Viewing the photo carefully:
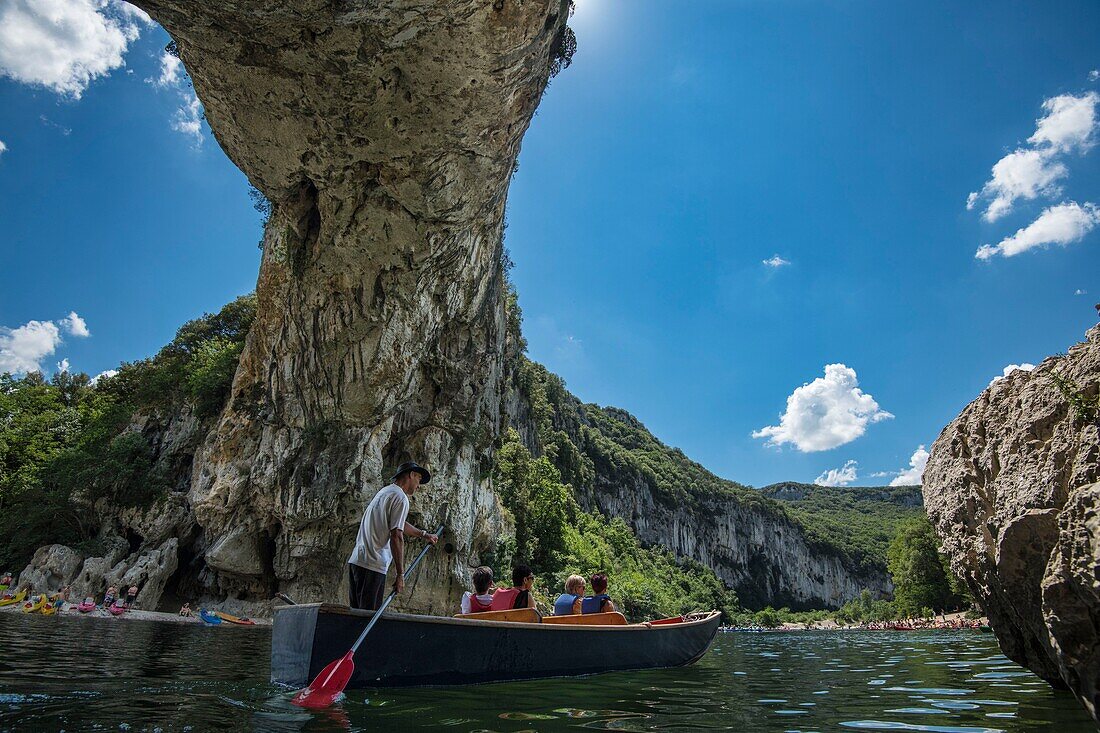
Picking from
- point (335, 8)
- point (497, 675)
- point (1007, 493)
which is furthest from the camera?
point (335, 8)

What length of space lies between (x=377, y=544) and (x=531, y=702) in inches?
72.3

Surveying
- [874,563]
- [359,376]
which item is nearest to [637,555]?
[359,376]

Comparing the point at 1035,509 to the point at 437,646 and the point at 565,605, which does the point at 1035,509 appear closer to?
the point at 437,646

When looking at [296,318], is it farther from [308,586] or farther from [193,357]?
[193,357]

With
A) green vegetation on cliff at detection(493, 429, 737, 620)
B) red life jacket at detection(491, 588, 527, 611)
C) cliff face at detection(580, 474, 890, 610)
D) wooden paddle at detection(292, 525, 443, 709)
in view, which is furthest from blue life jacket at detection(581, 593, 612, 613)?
cliff face at detection(580, 474, 890, 610)

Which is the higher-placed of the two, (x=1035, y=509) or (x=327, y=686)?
(x=1035, y=509)

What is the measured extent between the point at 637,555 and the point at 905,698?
63922mm

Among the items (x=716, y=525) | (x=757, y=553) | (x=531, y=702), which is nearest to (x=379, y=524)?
(x=531, y=702)

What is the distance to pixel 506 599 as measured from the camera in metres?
6.55

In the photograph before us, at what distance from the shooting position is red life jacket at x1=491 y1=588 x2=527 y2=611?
21.4ft

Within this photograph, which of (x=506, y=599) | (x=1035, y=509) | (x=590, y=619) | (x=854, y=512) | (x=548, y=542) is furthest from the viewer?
(x=854, y=512)

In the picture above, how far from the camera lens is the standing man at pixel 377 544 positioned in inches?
193

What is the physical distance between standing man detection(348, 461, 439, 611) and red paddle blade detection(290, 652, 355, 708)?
795 millimetres

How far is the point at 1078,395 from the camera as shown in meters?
3.05
